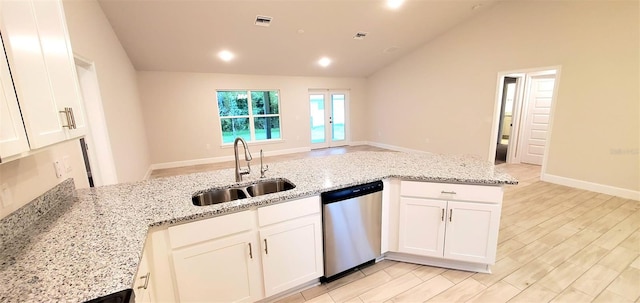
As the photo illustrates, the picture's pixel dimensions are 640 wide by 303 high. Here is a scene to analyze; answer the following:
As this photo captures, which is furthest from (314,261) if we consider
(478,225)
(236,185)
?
(478,225)

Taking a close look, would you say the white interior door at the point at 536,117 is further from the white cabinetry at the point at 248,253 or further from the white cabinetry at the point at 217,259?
the white cabinetry at the point at 217,259

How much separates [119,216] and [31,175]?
1.70 feet

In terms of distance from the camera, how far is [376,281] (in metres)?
2.08

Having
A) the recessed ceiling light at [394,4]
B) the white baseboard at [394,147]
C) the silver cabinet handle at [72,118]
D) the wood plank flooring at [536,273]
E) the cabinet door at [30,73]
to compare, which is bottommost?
the wood plank flooring at [536,273]

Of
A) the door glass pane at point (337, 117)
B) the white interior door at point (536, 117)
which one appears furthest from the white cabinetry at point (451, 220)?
the door glass pane at point (337, 117)

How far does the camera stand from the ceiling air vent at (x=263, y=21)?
407 cm

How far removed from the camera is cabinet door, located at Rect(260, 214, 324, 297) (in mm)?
1735

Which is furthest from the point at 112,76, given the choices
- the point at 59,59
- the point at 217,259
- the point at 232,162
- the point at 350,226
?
the point at 350,226

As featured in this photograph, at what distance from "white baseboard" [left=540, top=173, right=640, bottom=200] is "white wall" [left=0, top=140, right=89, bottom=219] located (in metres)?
6.02

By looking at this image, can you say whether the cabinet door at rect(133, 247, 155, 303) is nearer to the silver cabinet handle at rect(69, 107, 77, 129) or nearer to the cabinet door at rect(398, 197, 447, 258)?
the silver cabinet handle at rect(69, 107, 77, 129)

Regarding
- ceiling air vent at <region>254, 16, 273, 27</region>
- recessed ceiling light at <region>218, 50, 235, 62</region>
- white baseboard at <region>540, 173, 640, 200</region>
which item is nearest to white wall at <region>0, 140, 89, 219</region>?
ceiling air vent at <region>254, 16, 273, 27</region>

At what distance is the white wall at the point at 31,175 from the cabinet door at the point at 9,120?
0.77 ft

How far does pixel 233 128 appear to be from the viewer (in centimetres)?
675

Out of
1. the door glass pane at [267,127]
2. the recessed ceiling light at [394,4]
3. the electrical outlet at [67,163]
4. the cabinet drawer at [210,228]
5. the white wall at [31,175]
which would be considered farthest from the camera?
the door glass pane at [267,127]
